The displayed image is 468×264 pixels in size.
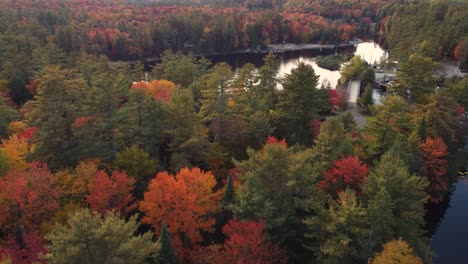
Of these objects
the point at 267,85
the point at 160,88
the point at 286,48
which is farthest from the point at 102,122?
the point at 286,48

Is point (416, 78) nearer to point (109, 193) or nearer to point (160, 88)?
point (160, 88)

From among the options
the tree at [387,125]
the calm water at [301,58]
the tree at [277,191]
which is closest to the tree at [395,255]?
the tree at [277,191]

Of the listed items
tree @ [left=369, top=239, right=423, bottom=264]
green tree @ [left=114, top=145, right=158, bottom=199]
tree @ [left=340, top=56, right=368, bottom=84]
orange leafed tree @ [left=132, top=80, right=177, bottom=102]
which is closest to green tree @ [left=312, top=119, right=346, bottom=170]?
tree @ [left=369, top=239, right=423, bottom=264]

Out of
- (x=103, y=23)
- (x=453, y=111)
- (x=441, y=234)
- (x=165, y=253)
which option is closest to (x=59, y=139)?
(x=165, y=253)

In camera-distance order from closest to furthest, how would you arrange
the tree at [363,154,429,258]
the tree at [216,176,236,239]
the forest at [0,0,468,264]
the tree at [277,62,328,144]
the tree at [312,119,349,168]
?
the forest at [0,0,468,264], the tree at [363,154,429,258], the tree at [216,176,236,239], the tree at [312,119,349,168], the tree at [277,62,328,144]

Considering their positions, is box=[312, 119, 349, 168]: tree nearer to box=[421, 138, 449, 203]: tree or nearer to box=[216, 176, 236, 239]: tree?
box=[216, 176, 236, 239]: tree
